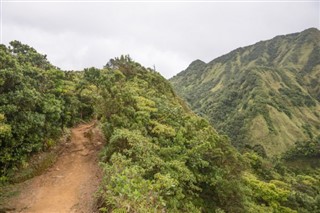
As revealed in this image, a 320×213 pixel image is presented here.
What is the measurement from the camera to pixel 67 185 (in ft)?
48.7

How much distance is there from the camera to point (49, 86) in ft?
62.8

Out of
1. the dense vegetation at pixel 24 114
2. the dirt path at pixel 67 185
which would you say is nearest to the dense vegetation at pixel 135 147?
the dense vegetation at pixel 24 114

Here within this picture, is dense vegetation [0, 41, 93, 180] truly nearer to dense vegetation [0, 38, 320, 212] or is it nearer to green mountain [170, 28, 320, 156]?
dense vegetation [0, 38, 320, 212]

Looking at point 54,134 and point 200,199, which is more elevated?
point 54,134

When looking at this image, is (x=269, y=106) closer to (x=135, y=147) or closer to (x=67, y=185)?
(x=135, y=147)

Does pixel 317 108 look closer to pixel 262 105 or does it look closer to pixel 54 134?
pixel 262 105

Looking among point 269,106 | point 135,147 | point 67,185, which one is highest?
point 135,147

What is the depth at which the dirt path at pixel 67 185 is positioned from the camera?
1284 centimetres

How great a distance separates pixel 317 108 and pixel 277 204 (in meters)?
120

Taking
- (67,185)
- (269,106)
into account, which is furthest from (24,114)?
(269,106)

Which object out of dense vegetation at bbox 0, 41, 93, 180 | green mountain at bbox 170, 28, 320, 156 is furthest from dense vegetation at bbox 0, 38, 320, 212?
green mountain at bbox 170, 28, 320, 156

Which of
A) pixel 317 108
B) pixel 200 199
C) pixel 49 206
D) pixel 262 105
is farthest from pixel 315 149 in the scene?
pixel 49 206

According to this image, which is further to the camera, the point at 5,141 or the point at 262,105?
the point at 262,105

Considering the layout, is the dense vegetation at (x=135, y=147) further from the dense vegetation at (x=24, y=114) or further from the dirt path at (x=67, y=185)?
the dirt path at (x=67, y=185)
